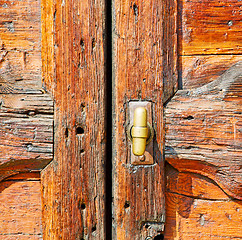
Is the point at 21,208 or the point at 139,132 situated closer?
the point at 139,132

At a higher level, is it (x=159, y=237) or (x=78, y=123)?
(x=78, y=123)

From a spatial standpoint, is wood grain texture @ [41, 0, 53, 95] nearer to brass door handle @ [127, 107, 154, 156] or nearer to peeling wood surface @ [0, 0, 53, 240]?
peeling wood surface @ [0, 0, 53, 240]

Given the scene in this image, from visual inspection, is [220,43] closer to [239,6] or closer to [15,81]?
[239,6]

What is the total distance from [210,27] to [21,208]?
0.70m

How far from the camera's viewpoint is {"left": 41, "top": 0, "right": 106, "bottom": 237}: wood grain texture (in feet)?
2.08

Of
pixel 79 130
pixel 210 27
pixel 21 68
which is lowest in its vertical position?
pixel 79 130

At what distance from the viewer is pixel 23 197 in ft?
2.19

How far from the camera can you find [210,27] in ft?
2.13

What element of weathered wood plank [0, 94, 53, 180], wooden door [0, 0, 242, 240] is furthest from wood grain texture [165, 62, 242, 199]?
weathered wood plank [0, 94, 53, 180]

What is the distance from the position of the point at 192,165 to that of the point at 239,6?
43 centimetres

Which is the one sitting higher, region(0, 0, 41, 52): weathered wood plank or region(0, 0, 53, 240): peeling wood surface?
region(0, 0, 41, 52): weathered wood plank

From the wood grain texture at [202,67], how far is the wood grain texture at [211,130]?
0.02m

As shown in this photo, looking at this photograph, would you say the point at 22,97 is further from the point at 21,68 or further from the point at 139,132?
the point at 139,132

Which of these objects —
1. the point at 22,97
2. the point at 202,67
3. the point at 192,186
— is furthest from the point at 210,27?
the point at 22,97
